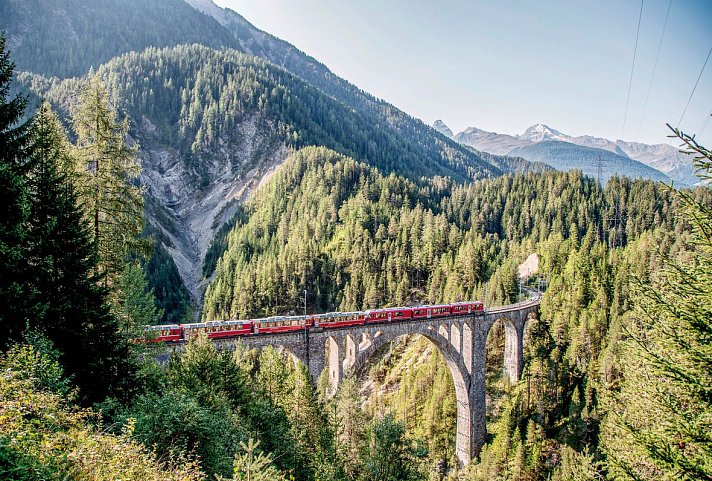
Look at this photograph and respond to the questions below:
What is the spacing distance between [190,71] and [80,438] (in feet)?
726

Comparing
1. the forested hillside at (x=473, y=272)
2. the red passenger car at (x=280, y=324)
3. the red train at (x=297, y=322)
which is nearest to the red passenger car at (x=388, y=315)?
the red train at (x=297, y=322)

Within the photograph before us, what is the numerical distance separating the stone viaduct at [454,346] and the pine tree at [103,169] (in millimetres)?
14774

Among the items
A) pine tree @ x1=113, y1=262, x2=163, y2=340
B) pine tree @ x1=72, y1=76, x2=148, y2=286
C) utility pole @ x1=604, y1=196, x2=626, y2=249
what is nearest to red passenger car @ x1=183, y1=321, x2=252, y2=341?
pine tree @ x1=113, y1=262, x2=163, y2=340

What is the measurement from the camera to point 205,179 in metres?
166

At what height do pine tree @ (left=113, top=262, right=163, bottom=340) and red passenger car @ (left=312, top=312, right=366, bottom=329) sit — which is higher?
pine tree @ (left=113, top=262, right=163, bottom=340)

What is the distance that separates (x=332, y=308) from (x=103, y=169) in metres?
69.9

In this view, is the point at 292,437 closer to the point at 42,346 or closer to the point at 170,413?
the point at 170,413

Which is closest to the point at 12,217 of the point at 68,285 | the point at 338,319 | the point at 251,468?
the point at 68,285

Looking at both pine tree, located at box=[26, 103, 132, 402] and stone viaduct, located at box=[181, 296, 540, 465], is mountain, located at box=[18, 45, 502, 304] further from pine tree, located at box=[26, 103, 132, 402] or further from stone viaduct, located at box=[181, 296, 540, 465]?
pine tree, located at box=[26, 103, 132, 402]

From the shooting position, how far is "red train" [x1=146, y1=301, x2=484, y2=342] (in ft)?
98.2

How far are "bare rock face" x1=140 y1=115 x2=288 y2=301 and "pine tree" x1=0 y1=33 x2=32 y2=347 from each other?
12196cm

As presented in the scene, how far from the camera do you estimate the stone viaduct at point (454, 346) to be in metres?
36.0

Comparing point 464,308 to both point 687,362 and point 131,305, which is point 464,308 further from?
point 687,362

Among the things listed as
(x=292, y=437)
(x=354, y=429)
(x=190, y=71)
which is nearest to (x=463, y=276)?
(x=354, y=429)
